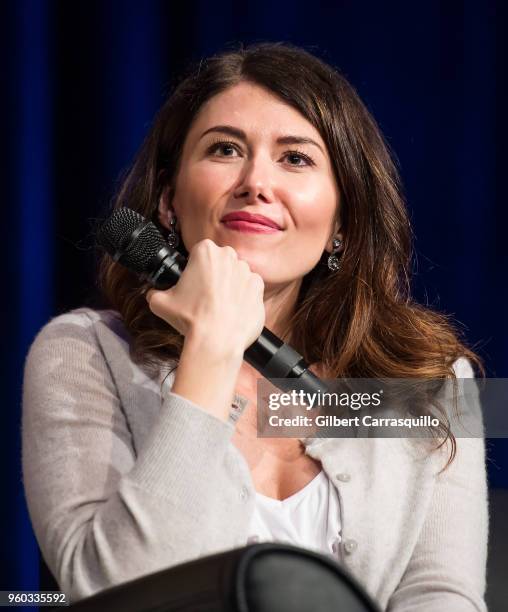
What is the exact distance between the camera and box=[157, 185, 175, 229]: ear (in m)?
1.46

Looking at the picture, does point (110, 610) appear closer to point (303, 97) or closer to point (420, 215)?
point (303, 97)

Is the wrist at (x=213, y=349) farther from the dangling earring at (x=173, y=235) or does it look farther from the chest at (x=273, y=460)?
the dangling earring at (x=173, y=235)

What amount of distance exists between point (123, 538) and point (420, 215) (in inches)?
44.4

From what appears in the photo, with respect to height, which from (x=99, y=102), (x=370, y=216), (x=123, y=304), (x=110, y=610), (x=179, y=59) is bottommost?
(x=110, y=610)

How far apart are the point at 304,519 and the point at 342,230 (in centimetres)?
48

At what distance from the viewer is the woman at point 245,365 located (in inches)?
40.1

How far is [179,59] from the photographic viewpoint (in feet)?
6.22

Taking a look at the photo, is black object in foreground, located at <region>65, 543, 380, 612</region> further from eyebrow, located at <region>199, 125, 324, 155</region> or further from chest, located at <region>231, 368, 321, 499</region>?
eyebrow, located at <region>199, 125, 324, 155</region>

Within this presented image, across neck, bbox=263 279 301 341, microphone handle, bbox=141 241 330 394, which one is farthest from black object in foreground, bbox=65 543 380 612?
neck, bbox=263 279 301 341

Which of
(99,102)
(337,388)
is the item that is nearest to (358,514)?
(337,388)

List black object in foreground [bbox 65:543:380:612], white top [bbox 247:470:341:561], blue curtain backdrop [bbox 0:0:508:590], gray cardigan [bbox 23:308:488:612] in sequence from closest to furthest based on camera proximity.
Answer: black object in foreground [bbox 65:543:380:612]
gray cardigan [bbox 23:308:488:612]
white top [bbox 247:470:341:561]
blue curtain backdrop [bbox 0:0:508:590]

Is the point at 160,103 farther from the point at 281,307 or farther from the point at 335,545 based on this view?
the point at 335,545

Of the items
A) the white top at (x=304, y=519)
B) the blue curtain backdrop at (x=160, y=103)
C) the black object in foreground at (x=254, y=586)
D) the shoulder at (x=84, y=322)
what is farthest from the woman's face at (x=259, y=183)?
the black object in foreground at (x=254, y=586)

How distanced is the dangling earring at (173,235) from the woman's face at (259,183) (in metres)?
0.02
